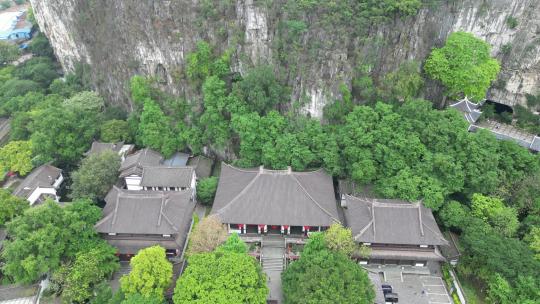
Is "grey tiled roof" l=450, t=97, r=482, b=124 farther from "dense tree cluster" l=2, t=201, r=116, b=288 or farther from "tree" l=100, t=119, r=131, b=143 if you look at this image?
"tree" l=100, t=119, r=131, b=143

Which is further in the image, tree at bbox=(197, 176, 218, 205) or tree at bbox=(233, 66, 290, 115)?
tree at bbox=(233, 66, 290, 115)

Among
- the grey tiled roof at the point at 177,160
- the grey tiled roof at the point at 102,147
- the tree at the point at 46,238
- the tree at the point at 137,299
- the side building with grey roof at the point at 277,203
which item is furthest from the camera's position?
the grey tiled roof at the point at 102,147

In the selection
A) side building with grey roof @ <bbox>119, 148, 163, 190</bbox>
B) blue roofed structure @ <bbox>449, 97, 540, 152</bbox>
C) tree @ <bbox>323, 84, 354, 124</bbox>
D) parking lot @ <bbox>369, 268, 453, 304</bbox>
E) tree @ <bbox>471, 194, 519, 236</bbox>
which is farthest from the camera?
side building with grey roof @ <bbox>119, 148, 163, 190</bbox>

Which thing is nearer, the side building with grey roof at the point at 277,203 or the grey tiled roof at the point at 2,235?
the grey tiled roof at the point at 2,235

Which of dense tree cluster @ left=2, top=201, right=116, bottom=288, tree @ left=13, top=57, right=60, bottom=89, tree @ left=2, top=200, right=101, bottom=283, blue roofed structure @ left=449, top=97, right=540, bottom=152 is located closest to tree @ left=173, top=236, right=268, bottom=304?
dense tree cluster @ left=2, top=201, right=116, bottom=288

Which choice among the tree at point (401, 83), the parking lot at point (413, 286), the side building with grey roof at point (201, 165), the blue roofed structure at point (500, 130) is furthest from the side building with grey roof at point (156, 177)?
the blue roofed structure at point (500, 130)

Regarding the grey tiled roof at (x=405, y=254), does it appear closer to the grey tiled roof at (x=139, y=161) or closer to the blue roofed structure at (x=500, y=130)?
the blue roofed structure at (x=500, y=130)

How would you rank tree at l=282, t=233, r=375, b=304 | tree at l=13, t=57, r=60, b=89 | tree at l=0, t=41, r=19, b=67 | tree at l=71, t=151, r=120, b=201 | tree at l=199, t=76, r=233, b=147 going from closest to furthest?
tree at l=282, t=233, r=375, b=304
tree at l=71, t=151, r=120, b=201
tree at l=199, t=76, r=233, b=147
tree at l=13, t=57, r=60, b=89
tree at l=0, t=41, r=19, b=67
